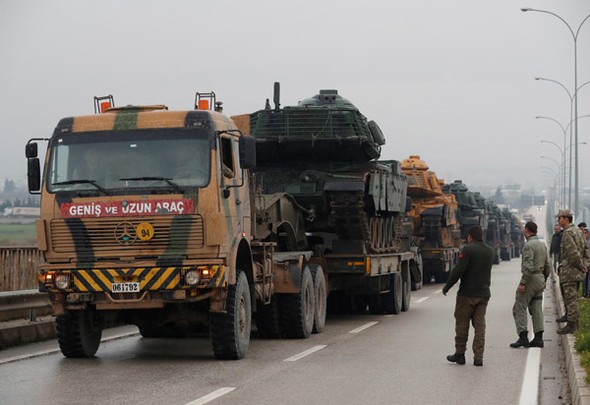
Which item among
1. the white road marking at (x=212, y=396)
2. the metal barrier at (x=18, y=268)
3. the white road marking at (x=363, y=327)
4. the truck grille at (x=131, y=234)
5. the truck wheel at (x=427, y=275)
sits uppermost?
the truck grille at (x=131, y=234)

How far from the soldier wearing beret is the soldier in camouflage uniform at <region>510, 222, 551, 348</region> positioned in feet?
6.95

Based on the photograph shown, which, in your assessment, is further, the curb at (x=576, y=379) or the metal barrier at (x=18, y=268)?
the metal barrier at (x=18, y=268)

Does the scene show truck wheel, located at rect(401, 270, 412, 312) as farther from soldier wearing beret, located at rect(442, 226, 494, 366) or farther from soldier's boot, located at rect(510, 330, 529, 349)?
soldier wearing beret, located at rect(442, 226, 494, 366)

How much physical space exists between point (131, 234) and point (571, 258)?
22.0ft

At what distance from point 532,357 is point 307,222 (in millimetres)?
6857

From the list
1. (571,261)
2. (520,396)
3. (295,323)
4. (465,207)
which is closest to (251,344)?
(295,323)

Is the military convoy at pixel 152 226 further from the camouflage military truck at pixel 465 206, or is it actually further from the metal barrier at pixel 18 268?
the camouflage military truck at pixel 465 206

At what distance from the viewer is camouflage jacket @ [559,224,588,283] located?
55.5 ft

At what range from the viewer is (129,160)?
1378 cm

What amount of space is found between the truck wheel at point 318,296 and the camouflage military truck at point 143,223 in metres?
3.59

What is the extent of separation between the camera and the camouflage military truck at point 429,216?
36406mm

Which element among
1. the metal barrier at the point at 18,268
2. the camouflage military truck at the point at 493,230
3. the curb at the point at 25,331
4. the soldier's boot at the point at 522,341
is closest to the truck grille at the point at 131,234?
the curb at the point at 25,331

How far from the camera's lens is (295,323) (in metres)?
16.9

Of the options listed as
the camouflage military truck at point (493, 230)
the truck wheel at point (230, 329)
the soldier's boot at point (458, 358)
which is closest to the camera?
the soldier's boot at point (458, 358)
